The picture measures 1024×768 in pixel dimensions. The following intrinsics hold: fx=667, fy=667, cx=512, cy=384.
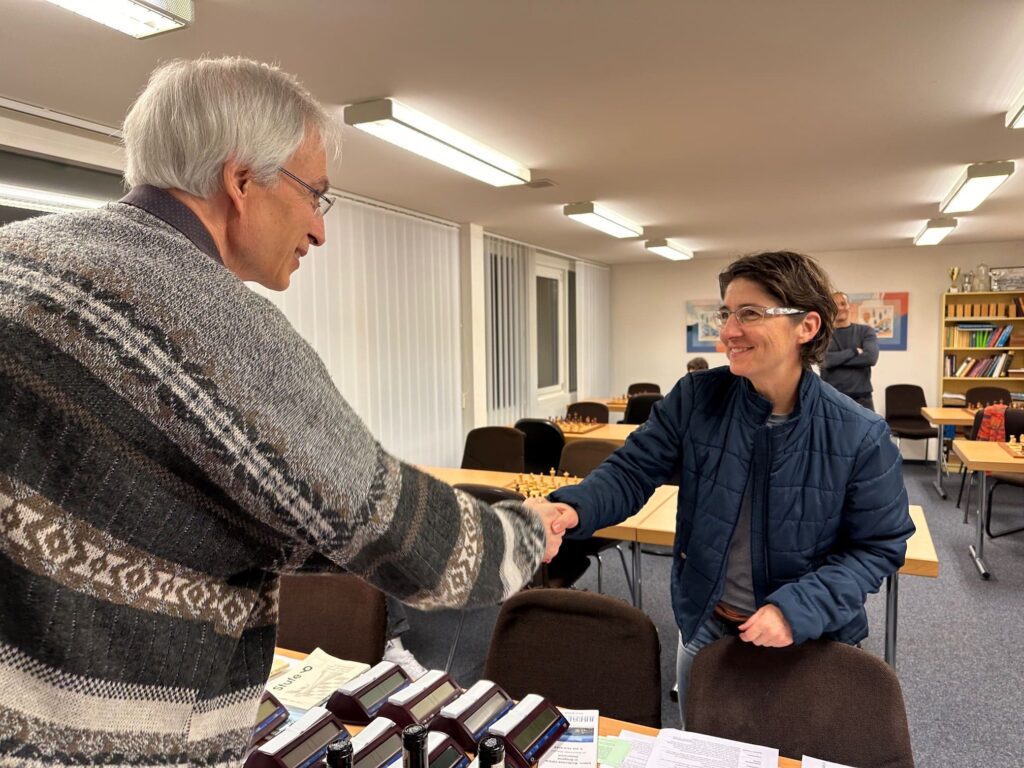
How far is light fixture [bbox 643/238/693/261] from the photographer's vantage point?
7.57 metres

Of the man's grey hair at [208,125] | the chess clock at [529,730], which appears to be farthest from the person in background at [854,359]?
the man's grey hair at [208,125]

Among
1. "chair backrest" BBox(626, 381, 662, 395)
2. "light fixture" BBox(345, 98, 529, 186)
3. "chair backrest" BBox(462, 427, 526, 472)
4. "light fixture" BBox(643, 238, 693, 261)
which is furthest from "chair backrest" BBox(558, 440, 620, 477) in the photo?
"chair backrest" BBox(626, 381, 662, 395)

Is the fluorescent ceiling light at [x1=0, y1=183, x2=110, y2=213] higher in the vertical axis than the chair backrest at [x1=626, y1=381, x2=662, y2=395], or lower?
higher

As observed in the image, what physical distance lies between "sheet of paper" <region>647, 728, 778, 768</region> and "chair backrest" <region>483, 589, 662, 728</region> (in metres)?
0.24

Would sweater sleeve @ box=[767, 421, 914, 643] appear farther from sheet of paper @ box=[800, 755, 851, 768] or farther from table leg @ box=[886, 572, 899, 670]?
table leg @ box=[886, 572, 899, 670]

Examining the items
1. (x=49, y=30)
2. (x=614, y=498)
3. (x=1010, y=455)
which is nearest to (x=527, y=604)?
(x=614, y=498)

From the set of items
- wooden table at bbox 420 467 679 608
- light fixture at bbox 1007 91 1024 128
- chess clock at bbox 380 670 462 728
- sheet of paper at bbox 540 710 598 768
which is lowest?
wooden table at bbox 420 467 679 608

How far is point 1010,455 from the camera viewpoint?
4488mm

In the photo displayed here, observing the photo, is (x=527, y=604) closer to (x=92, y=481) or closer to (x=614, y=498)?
(x=614, y=498)

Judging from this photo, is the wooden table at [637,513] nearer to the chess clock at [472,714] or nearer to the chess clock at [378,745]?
the chess clock at [472,714]

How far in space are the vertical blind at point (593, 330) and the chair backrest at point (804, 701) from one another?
7.65m

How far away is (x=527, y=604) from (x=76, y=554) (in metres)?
1.31

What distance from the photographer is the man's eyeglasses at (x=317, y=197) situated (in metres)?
0.92

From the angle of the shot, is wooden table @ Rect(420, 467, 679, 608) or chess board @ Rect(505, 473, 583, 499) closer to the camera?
wooden table @ Rect(420, 467, 679, 608)
